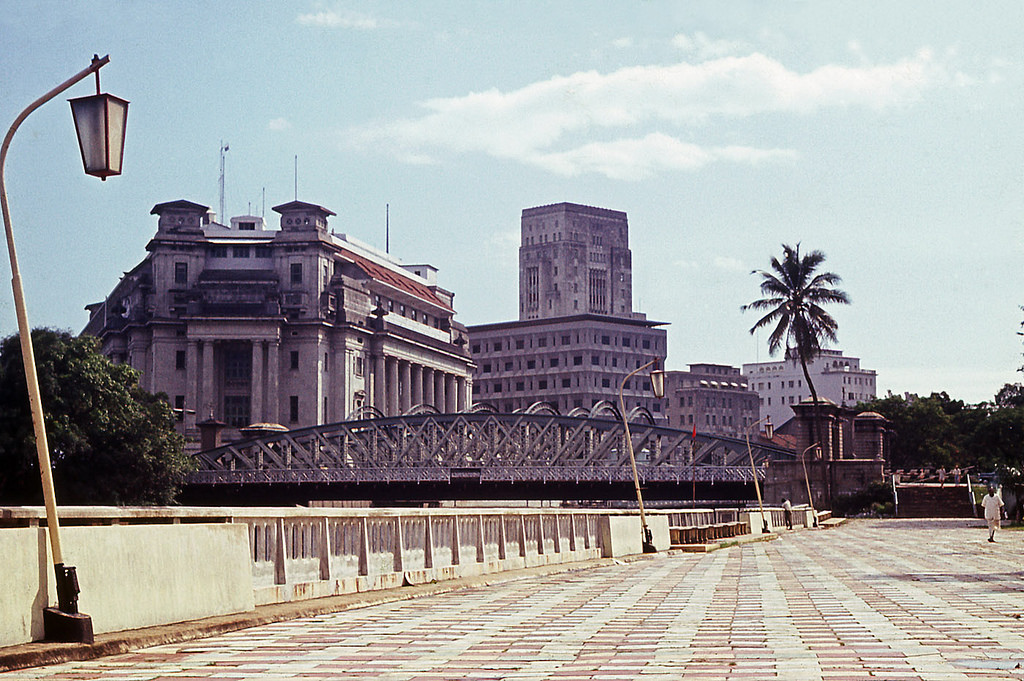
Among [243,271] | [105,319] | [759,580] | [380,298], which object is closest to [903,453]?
[380,298]

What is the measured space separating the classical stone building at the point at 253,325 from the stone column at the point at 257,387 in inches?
5.9

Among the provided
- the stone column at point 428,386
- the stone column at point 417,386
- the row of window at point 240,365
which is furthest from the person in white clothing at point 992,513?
the stone column at point 428,386

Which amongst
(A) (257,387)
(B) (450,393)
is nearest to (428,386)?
(B) (450,393)

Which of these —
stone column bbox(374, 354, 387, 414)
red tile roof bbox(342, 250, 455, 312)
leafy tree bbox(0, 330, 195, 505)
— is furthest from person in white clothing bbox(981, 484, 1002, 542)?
red tile roof bbox(342, 250, 455, 312)

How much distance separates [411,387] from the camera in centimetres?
16725

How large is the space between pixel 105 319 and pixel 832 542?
426ft

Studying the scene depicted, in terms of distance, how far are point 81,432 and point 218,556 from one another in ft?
208

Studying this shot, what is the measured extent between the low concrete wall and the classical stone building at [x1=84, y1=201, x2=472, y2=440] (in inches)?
4888

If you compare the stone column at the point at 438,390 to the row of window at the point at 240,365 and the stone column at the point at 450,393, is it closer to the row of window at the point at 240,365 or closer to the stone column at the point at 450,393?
the stone column at the point at 450,393

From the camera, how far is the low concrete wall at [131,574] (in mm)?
11297

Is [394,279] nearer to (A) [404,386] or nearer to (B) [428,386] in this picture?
(B) [428,386]

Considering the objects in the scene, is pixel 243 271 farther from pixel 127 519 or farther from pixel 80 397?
pixel 127 519

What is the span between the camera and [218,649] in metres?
12.0

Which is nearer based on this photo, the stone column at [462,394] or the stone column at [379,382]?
the stone column at [379,382]
